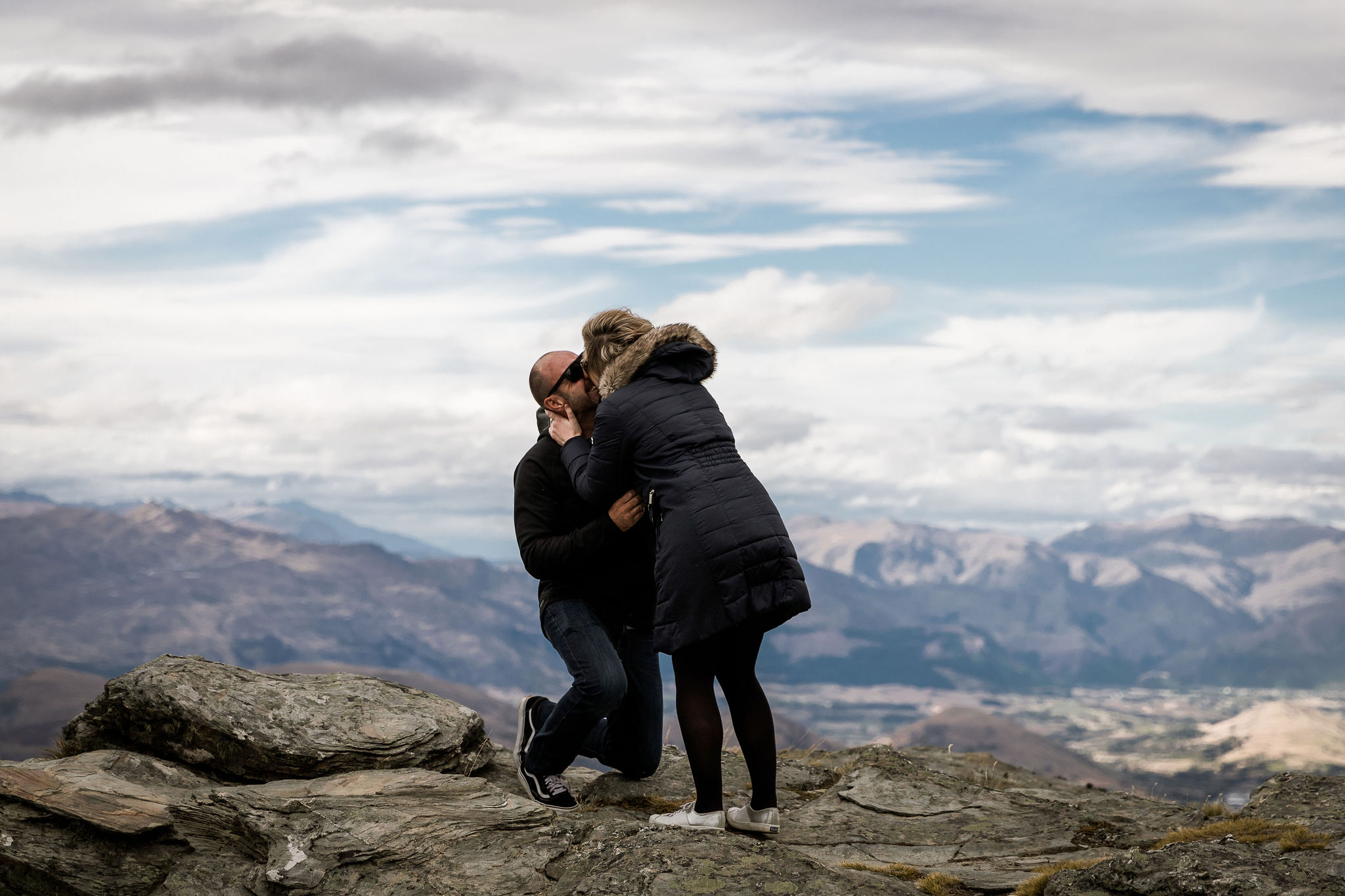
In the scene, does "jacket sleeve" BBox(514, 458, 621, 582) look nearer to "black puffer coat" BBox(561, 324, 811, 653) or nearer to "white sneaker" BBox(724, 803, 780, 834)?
"black puffer coat" BBox(561, 324, 811, 653)

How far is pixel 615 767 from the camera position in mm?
11383

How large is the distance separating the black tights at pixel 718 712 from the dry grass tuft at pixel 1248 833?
3237mm

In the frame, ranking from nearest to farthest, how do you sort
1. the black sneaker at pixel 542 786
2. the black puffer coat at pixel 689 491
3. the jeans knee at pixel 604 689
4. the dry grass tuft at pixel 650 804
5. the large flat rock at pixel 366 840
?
the black puffer coat at pixel 689 491 → the large flat rock at pixel 366 840 → the jeans knee at pixel 604 689 → the black sneaker at pixel 542 786 → the dry grass tuft at pixel 650 804

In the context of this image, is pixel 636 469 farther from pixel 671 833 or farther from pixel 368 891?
pixel 368 891

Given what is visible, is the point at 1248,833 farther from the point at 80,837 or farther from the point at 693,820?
the point at 80,837

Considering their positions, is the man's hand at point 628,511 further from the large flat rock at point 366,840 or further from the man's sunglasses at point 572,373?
the large flat rock at point 366,840

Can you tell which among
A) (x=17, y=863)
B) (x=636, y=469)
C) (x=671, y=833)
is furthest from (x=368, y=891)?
(x=636, y=469)

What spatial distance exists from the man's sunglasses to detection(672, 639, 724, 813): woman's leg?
2684 mm

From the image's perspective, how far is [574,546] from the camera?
9281 mm

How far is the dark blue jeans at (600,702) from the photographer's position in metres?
9.64

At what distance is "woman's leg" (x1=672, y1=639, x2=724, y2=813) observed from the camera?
816 cm

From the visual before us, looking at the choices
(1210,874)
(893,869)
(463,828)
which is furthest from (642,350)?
(1210,874)

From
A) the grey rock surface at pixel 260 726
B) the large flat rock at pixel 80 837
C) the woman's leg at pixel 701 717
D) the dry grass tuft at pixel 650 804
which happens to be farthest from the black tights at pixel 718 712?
the large flat rock at pixel 80 837

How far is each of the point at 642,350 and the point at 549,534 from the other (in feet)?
7.29
